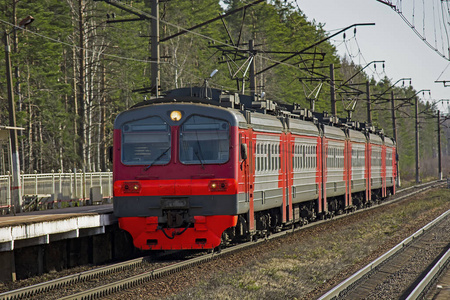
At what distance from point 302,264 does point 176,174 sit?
3.02m

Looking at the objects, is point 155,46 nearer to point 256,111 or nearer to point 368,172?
point 256,111

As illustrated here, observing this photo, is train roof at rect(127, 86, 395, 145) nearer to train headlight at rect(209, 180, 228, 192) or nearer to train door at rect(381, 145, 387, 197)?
train headlight at rect(209, 180, 228, 192)

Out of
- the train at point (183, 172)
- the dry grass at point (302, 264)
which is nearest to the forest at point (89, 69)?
the dry grass at point (302, 264)

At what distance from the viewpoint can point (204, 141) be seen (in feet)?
48.7

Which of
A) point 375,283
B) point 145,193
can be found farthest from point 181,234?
point 375,283

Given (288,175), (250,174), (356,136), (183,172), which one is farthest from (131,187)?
(356,136)

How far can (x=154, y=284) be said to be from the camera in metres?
11.9

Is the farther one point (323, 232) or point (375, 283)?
point (323, 232)

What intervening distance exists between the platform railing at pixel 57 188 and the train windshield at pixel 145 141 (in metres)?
9.21

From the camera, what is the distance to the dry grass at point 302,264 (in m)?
11.2

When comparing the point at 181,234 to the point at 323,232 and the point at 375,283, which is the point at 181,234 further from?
the point at 323,232

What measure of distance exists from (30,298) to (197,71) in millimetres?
46722

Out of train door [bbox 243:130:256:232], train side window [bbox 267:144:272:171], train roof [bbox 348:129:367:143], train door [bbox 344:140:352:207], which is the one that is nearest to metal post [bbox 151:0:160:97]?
train side window [bbox 267:144:272:171]

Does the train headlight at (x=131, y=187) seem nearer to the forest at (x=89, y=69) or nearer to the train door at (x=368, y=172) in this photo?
the forest at (x=89, y=69)
